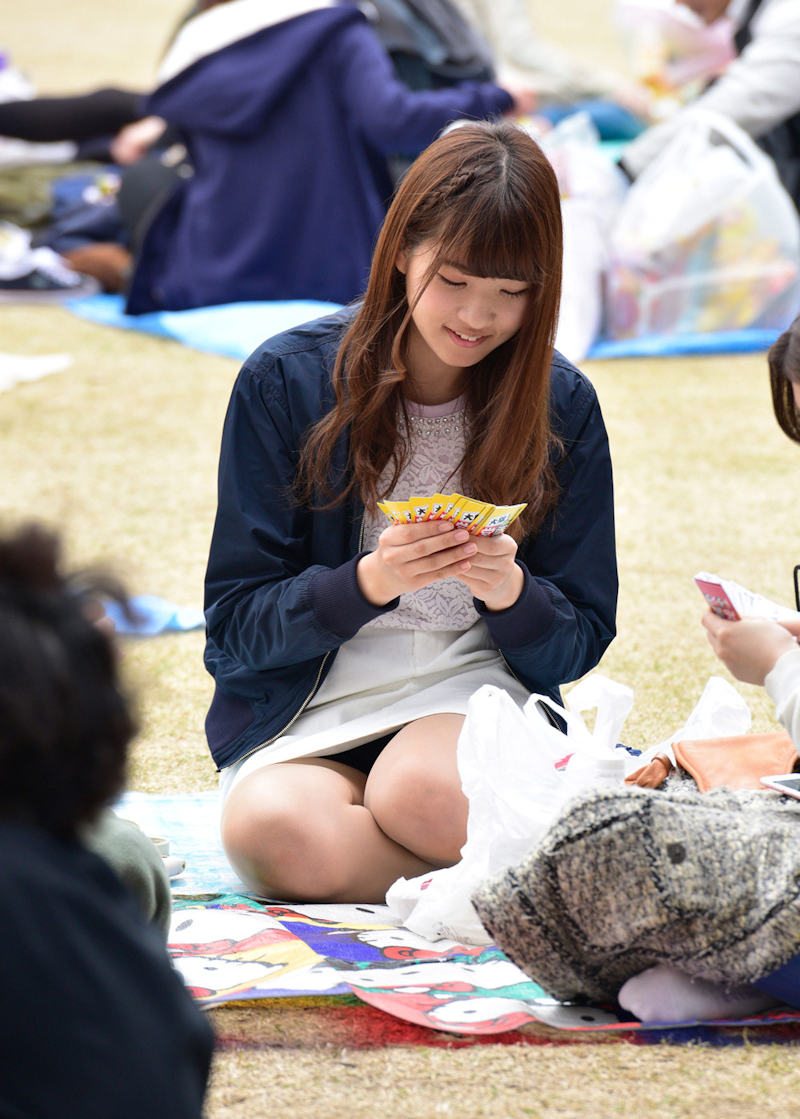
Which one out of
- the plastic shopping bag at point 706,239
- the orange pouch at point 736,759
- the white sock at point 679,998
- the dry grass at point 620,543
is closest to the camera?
the dry grass at point 620,543

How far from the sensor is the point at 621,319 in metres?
5.73

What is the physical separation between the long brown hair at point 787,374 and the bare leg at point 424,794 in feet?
2.13

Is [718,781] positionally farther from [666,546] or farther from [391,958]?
[666,546]

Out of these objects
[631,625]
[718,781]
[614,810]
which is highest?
[614,810]

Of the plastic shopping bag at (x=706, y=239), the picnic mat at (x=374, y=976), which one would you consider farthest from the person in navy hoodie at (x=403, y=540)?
the plastic shopping bag at (x=706, y=239)

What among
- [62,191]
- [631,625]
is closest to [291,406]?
[631,625]

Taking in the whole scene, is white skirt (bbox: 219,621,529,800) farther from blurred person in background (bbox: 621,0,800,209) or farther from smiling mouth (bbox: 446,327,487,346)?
blurred person in background (bbox: 621,0,800,209)

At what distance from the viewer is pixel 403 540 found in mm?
Answer: 1931

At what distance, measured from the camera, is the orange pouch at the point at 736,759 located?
74.4 inches

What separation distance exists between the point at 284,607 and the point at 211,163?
4.35m

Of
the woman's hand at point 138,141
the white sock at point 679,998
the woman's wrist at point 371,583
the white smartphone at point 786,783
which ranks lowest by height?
the woman's hand at point 138,141

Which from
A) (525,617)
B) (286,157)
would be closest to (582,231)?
(286,157)

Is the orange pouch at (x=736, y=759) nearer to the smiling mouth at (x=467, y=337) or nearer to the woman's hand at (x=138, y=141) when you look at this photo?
the smiling mouth at (x=467, y=337)

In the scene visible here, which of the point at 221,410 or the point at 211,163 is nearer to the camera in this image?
the point at 221,410
